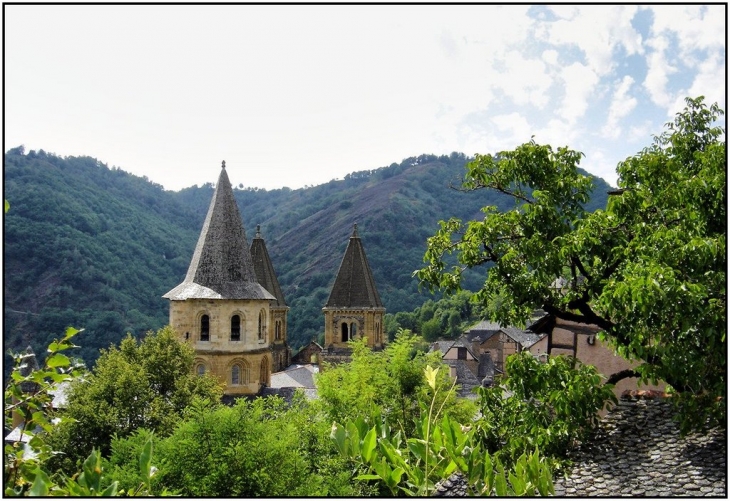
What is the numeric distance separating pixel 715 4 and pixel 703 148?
3.72 meters

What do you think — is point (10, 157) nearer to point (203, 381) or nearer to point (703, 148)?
point (203, 381)

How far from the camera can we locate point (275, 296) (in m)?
39.2

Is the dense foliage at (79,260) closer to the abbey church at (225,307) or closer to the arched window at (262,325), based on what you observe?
the abbey church at (225,307)

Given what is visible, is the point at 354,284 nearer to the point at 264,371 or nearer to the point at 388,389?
the point at 264,371

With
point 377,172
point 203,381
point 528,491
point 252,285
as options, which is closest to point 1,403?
point 528,491

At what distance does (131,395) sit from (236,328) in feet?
27.8

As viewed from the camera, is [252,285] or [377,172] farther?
[377,172]

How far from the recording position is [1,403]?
4.20 meters

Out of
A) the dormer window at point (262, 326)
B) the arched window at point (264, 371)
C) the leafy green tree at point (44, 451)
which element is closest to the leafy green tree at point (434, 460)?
the leafy green tree at point (44, 451)

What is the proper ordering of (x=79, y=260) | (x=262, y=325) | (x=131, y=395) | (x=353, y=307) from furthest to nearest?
(x=79, y=260)
(x=353, y=307)
(x=262, y=325)
(x=131, y=395)

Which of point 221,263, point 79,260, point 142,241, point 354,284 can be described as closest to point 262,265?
point 354,284

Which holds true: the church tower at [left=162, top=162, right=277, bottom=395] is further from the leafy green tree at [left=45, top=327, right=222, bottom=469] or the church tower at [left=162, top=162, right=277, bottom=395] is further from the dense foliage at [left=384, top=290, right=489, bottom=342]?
the dense foliage at [left=384, top=290, right=489, bottom=342]

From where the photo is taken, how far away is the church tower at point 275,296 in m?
38.2

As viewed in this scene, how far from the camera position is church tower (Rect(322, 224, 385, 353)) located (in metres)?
40.6
